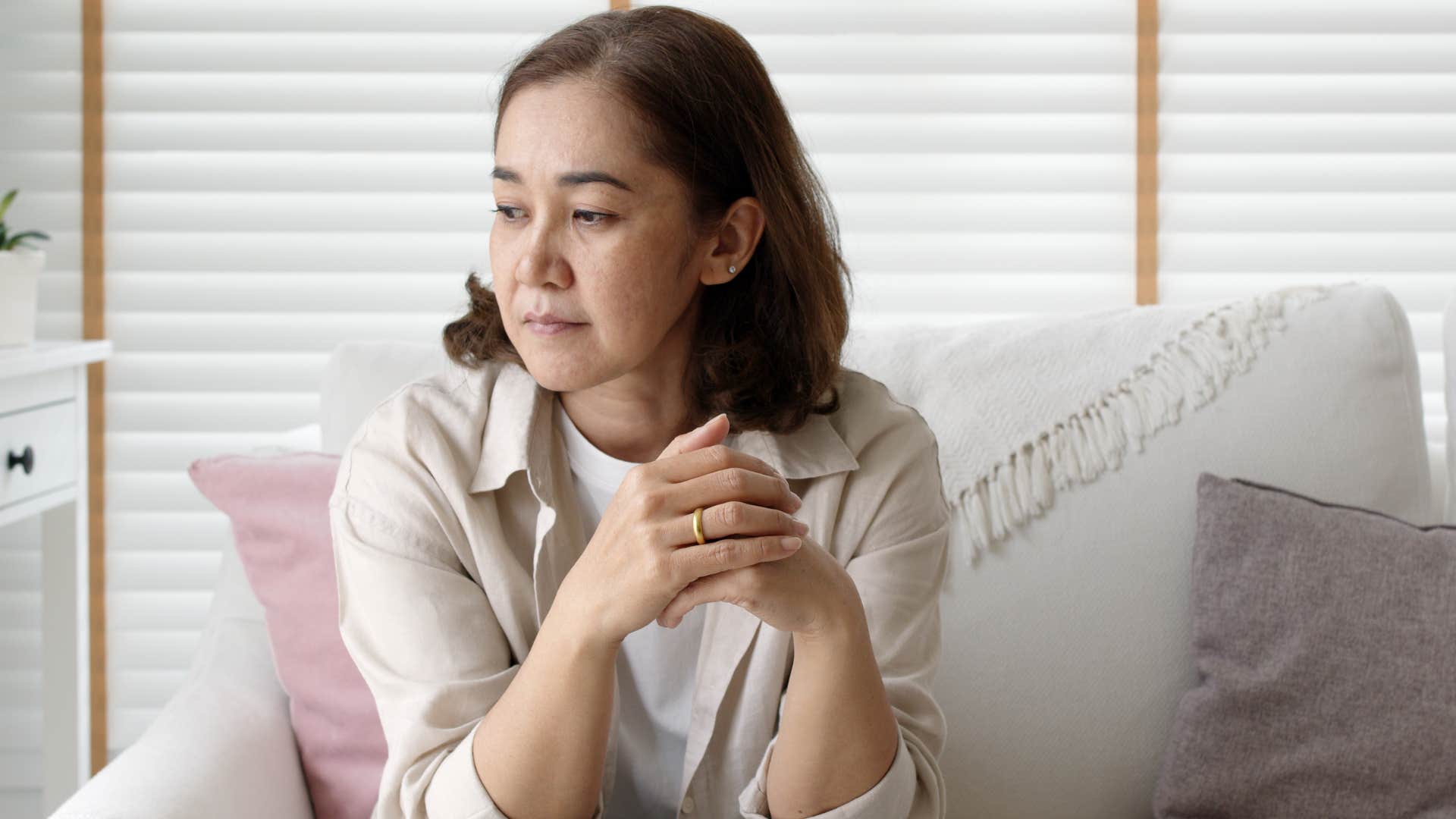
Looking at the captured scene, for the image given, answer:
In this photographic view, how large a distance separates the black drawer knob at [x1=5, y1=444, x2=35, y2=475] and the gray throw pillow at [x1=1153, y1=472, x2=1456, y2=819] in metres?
1.52

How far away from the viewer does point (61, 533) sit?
1.93 metres

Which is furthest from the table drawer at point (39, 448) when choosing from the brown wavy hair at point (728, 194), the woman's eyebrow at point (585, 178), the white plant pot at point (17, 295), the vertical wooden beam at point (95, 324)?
the woman's eyebrow at point (585, 178)

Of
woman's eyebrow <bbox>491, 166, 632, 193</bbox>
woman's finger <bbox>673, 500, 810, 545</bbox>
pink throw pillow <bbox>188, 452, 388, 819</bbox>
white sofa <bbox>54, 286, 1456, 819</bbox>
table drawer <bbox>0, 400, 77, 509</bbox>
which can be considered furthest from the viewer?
table drawer <bbox>0, 400, 77, 509</bbox>

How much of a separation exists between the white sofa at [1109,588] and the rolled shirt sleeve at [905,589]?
11.1 inches

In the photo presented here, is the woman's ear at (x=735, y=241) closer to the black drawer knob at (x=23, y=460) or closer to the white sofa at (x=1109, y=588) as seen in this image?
the white sofa at (x=1109, y=588)

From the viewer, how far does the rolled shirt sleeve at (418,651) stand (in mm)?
1044

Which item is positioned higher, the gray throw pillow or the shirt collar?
the shirt collar

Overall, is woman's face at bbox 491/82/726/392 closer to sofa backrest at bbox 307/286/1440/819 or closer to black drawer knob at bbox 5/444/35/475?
sofa backrest at bbox 307/286/1440/819

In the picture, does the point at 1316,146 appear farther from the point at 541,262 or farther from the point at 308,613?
the point at 308,613

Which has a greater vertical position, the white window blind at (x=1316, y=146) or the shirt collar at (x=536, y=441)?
the white window blind at (x=1316, y=146)

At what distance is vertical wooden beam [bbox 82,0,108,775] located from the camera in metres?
2.23

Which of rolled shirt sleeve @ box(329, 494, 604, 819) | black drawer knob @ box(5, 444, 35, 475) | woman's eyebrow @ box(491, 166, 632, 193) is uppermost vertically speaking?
woman's eyebrow @ box(491, 166, 632, 193)

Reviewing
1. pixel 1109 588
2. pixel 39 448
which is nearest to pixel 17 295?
pixel 39 448

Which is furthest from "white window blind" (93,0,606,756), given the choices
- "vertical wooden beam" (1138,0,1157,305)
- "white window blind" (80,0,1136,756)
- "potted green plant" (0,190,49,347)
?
"vertical wooden beam" (1138,0,1157,305)
